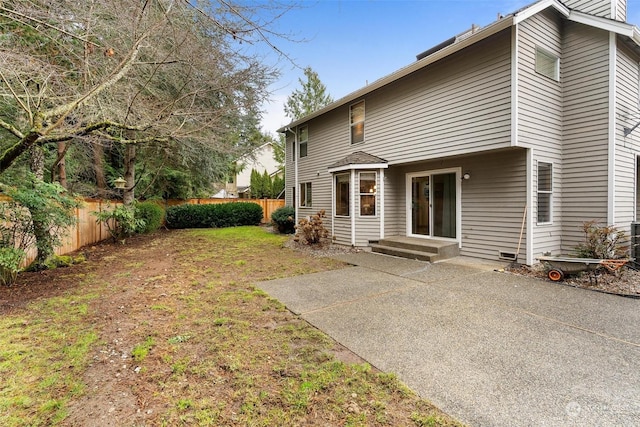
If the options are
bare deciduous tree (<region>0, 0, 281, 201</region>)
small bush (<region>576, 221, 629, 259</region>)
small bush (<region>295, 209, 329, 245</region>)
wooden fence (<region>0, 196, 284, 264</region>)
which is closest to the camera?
bare deciduous tree (<region>0, 0, 281, 201</region>)

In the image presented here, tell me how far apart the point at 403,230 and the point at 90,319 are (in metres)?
8.01

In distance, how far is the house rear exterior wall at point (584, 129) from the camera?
628cm

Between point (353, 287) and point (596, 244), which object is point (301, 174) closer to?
point (353, 287)

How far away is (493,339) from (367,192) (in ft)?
21.3

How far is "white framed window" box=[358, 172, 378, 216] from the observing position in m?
9.38

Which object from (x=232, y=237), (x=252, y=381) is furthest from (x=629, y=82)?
(x=232, y=237)

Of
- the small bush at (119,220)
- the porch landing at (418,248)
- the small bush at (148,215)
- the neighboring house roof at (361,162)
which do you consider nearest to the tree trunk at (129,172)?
the small bush at (148,215)

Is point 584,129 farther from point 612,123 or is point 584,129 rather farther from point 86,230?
point 86,230

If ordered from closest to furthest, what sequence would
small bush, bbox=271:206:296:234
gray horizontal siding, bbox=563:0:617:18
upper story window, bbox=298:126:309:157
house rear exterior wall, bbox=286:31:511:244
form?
house rear exterior wall, bbox=286:31:511:244
gray horizontal siding, bbox=563:0:617:18
upper story window, bbox=298:126:309:157
small bush, bbox=271:206:296:234

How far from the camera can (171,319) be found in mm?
3893

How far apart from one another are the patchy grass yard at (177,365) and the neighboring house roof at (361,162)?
5405 millimetres

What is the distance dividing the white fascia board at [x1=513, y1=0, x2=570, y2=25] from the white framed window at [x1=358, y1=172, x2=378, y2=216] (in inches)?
193

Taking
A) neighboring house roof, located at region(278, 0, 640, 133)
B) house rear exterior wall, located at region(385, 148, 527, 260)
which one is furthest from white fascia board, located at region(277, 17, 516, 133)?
house rear exterior wall, located at region(385, 148, 527, 260)

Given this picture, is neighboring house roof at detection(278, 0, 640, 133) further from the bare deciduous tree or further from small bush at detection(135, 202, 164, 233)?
small bush at detection(135, 202, 164, 233)
